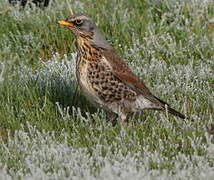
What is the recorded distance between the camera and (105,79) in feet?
23.0

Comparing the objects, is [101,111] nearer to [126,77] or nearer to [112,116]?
[112,116]

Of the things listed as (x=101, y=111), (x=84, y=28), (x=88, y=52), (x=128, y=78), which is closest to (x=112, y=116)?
(x=101, y=111)

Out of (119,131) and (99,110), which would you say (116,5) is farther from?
(119,131)

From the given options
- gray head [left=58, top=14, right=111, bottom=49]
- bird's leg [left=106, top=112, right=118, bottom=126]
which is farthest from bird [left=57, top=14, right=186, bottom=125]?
bird's leg [left=106, top=112, right=118, bottom=126]

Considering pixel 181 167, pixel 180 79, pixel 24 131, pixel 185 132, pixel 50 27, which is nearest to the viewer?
pixel 181 167

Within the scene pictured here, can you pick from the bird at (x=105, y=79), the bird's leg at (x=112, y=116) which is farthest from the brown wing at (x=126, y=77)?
the bird's leg at (x=112, y=116)

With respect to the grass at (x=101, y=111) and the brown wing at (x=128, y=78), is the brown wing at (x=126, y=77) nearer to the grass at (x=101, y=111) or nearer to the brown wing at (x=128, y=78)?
the brown wing at (x=128, y=78)

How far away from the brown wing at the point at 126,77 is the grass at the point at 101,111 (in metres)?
0.24

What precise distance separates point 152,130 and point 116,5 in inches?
164

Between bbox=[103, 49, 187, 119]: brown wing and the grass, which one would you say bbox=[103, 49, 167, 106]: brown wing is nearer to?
bbox=[103, 49, 187, 119]: brown wing

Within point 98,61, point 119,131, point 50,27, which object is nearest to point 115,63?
point 98,61

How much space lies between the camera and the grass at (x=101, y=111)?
5.70m

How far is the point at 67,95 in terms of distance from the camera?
7.70 meters

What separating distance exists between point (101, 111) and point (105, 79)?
1.51ft
